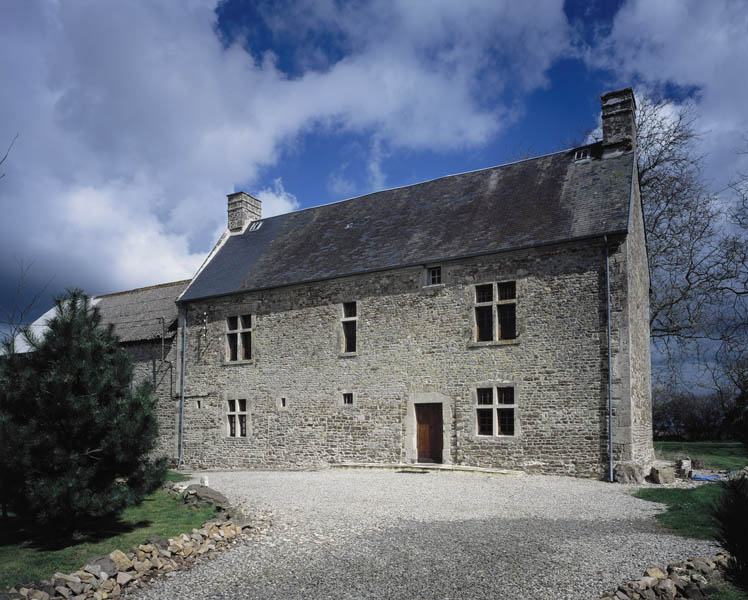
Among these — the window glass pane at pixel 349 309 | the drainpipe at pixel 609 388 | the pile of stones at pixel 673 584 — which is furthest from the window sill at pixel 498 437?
the pile of stones at pixel 673 584

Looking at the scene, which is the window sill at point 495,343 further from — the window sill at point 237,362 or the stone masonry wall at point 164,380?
the stone masonry wall at point 164,380

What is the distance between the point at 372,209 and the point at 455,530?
565 inches

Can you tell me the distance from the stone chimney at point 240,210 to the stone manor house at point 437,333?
9.56ft

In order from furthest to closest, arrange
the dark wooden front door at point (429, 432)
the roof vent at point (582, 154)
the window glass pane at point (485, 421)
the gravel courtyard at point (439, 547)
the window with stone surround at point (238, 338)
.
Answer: the window with stone surround at point (238, 338) → the roof vent at point (582, 154) → the dark wooden front door at point (429, 432) → the window glass pane at point (485, 421) → the gravel courtyard at point (439, 547)

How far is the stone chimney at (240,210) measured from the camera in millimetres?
25092

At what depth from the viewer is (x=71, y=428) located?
797cm

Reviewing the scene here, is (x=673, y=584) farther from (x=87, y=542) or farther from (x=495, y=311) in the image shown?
(x=495, y=311)

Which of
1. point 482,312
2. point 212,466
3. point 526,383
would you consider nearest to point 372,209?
point 482,312

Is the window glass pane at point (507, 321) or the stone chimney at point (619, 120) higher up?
the stone chimney at point (619, 120)

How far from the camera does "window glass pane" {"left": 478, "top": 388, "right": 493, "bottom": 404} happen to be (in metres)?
15.6

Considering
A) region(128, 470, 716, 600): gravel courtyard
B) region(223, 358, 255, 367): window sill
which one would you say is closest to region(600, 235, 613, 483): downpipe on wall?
region(128, 470, 716, 600): gravel courtyard

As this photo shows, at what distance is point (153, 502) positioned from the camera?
1074cm

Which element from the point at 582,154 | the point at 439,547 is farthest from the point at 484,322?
the point at 439,547

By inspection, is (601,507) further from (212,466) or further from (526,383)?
(212,466)
